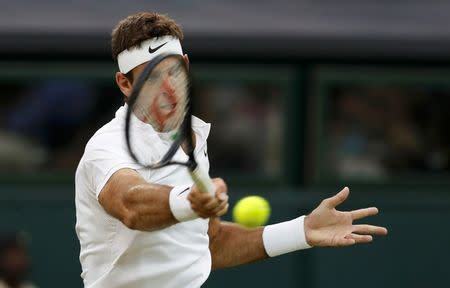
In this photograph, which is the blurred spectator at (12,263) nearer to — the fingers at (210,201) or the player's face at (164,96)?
the player's face at (164,96)

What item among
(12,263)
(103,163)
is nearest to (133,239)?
(103,163)

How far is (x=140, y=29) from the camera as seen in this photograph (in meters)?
4.34

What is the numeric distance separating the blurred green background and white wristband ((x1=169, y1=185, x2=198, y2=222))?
14.3ft

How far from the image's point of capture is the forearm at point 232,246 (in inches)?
191

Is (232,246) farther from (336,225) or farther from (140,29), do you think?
(140,29)

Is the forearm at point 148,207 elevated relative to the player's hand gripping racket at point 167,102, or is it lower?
lower

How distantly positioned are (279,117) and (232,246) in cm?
369

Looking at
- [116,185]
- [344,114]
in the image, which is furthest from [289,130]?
[116,185]

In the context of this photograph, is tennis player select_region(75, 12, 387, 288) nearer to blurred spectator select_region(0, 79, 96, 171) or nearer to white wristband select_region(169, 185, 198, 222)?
white wristband select_region(169, 185, 198, 222)

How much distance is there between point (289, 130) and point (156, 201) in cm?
469

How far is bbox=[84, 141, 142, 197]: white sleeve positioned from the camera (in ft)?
13.3

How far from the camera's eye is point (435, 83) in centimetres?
853

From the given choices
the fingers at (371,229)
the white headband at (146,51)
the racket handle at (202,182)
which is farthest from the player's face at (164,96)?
the fingers at (371,229)

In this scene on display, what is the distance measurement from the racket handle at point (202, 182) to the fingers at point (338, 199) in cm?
84
